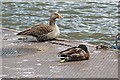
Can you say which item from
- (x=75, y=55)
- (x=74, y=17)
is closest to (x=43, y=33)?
(x=75, y=55)

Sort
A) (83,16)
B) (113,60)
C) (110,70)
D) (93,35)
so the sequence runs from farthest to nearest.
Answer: (83,16), (93,35), (113,60), (110,70)

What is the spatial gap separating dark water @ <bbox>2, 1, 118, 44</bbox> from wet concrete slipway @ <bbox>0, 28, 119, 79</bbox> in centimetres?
326

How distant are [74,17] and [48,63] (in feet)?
28.9

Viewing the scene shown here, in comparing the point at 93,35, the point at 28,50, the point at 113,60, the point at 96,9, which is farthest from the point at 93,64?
the point at 96,9

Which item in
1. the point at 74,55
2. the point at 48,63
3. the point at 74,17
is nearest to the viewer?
the point at 48,63

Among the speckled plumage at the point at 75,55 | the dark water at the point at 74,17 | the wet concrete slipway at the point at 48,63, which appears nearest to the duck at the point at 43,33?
the wet concrete slipway at the point at 48,63

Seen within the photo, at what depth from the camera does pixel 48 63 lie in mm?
10539

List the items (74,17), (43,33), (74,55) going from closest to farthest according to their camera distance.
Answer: (74,55) → (43,33) → (74,17)

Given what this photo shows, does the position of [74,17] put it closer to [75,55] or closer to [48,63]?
[75,55]

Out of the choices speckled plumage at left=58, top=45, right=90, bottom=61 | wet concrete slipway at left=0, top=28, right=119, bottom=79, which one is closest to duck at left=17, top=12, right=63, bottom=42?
wet concrete slipway at left=0, top=28, right=119, bottom=79

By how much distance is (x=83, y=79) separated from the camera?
9.40 metres

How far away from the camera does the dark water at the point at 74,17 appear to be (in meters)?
16.2

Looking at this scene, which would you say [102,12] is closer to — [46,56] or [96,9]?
[96,9]

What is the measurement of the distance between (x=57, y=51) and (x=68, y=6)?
34.7 ft
